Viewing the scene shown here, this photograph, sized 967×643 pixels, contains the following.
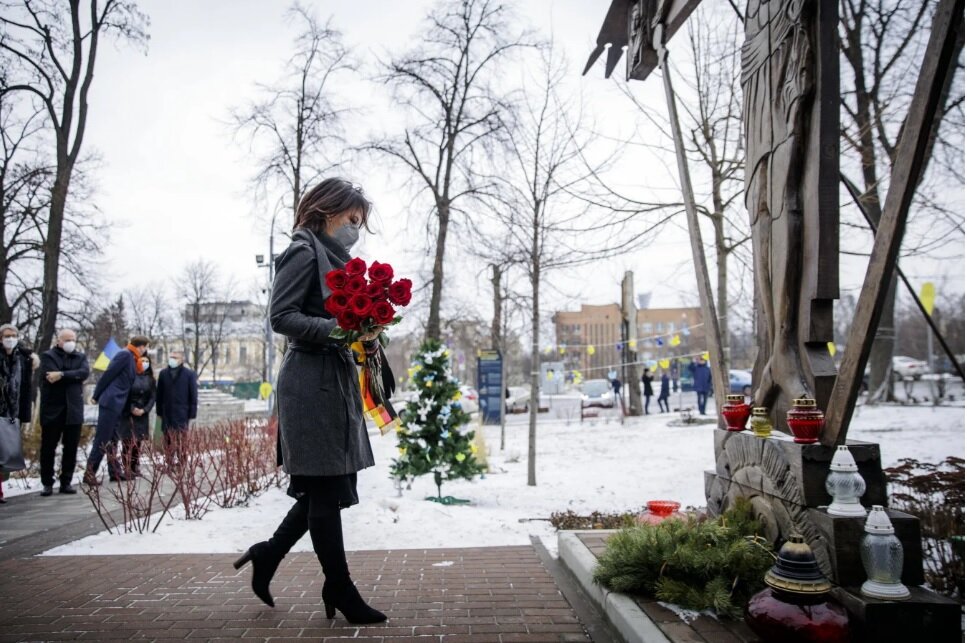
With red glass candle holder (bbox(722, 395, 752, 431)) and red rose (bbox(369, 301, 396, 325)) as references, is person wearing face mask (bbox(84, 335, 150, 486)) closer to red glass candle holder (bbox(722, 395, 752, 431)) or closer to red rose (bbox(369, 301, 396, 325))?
red rose (bbox(369, 301, 396, 325))

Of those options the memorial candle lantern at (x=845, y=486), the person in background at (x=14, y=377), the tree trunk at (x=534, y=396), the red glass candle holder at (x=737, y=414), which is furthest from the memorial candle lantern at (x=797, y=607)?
the tree trunk at (x=534, y=396)

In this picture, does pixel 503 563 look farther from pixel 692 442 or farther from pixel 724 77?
pixel 692 442

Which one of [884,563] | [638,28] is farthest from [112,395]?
[884,563]

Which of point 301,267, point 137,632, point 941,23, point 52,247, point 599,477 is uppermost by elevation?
point 52,247

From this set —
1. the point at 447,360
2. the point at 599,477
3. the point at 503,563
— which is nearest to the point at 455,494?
the point at 447,360

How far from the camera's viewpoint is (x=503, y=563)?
4.13 metres

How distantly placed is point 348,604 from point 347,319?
1272 mm

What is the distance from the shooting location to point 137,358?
27.2 ft

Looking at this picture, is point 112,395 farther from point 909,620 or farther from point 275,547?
point 909,620

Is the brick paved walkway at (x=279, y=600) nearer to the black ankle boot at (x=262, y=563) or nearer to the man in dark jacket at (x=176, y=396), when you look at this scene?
the black ankle boot at (x=262, y=563)

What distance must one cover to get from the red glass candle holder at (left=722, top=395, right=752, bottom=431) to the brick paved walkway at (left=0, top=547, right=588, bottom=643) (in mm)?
1303

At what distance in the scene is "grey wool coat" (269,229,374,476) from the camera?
278 cm

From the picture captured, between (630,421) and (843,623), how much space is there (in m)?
16.0

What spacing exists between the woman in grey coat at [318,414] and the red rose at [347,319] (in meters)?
0.09
